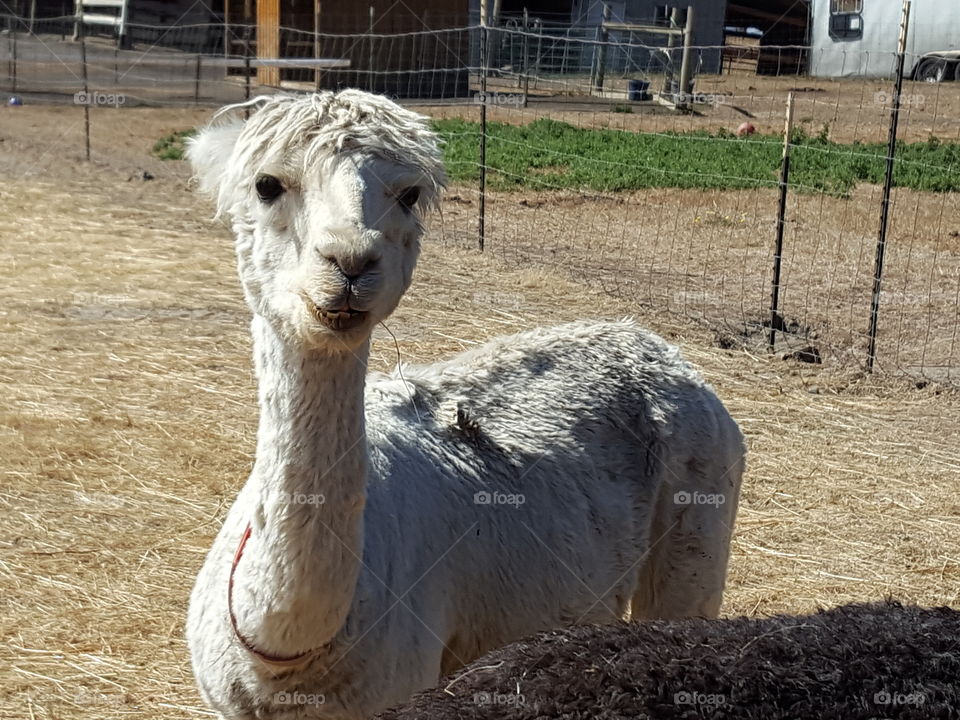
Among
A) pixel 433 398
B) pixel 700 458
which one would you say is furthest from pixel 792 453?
pixel 433 398

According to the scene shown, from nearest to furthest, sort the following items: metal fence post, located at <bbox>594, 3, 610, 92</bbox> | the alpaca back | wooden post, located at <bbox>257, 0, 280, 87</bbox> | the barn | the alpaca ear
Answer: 1. the alpaca back
2. the alpaca ear
3. the barn
4. wooden post, located at <bbox>257, 0, 280, 87</bbox>
5. metal fence post, located at <bbox>594, 3, 610, 92</bbox>

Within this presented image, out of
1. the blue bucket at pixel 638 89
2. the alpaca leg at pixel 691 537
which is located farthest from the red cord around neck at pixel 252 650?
the blue bucket at pixel 638 89

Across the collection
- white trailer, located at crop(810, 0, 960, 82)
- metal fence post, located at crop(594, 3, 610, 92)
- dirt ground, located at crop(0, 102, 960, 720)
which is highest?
white trailer, located at crop(810, 0, 960, 82)

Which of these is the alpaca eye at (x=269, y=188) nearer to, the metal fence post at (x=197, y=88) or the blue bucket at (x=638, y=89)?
the metal fence post at (x=197, y=88)

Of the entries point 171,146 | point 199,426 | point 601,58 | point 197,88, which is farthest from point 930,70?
point 199,426

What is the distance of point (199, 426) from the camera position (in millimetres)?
6484

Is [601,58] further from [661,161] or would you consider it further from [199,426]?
[199,426]

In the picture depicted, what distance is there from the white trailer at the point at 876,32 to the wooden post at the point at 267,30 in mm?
12215

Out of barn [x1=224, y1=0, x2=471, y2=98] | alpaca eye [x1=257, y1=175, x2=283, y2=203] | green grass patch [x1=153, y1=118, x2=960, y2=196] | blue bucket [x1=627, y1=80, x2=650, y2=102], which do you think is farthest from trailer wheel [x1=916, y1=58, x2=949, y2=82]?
alpaca eye [x1=257, y1=175, x2=283, y2=203]

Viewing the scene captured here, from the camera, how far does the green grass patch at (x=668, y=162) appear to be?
13.8 metres

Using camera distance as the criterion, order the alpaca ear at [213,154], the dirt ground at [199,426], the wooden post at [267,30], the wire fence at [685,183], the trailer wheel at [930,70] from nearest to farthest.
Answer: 1. the alpaca ear at [213,154]
2. the dirt ground at [199,426]
3. the wire fence at [685,183]
4. the wooden post at [267,30]
5. the trailer wheel at [930,70]

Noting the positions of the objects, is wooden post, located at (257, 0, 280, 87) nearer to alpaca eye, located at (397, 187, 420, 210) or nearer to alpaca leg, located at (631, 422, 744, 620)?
alpaca leg, located at (631, 422, 744, 620)

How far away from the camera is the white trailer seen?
2634 cm

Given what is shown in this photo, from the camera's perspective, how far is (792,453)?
6.64 metres
